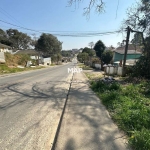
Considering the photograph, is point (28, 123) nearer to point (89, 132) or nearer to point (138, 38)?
point (89, 132)

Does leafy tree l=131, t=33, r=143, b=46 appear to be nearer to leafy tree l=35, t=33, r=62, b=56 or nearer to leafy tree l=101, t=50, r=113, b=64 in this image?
leafy tree l=101, t=50, r=113, b=64

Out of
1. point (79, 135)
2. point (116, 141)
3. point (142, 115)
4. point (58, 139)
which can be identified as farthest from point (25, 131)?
point (142, 115)

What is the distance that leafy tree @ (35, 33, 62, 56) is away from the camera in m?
68.6

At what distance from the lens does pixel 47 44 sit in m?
69.1

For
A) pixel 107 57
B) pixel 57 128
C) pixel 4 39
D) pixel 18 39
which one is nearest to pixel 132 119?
pixel 57 128

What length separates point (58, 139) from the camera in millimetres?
3424

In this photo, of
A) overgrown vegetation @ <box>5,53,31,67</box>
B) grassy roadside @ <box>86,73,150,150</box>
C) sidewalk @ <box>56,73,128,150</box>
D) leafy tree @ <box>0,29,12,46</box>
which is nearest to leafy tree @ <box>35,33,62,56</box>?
leafy tree @ <box>0,29,12,46</box>

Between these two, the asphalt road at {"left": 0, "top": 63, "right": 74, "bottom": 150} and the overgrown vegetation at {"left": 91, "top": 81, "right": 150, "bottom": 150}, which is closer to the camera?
the overgrown vegetation at {"left": 91, "top": 81, "right": 150, "bottom": 150}

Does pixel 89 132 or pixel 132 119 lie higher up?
pixel 132 119

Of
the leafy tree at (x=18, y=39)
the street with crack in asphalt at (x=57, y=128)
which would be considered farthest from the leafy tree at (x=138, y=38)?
the leafy tree at (x=18, y=39)

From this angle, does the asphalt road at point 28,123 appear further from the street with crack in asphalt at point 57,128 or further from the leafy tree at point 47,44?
the leafy tree at point 47,44

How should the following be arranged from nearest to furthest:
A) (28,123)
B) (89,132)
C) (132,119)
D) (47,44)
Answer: (89,132) < (132,119) < (28,123) < (47,44)

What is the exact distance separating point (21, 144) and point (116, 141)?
2.09 metres

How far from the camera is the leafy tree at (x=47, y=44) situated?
68.6 meters
